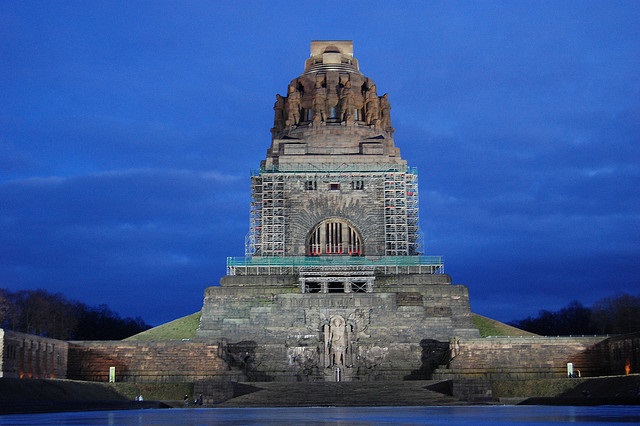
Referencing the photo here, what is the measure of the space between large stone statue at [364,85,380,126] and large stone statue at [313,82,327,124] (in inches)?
112


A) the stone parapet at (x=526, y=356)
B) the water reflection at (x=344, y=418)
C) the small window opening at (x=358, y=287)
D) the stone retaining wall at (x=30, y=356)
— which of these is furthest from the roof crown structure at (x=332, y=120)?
the water reflection at (x=344, y=418)

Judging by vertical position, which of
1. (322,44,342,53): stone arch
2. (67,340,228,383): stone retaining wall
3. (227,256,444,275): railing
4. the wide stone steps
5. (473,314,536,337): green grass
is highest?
(322,44,342,53): stone arch

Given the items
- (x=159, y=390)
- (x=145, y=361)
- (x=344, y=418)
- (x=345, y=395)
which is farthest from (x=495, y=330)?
(x=344, y=418)

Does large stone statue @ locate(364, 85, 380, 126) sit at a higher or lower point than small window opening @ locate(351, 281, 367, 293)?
higher

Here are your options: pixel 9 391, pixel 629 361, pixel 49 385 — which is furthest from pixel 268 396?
pixel 629 361

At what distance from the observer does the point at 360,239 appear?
48.0 m

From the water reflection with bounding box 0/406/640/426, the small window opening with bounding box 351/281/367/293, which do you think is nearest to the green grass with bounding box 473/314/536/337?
the small window opening with bounding box 351/281/367/293

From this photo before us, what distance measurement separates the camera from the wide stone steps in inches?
1064

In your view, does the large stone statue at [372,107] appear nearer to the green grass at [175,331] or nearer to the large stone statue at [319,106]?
the large stone statue at [319,106]

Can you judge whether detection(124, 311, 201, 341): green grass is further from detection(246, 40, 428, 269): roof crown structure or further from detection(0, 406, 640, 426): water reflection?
detection(0, 406, 640, 426): water reflection

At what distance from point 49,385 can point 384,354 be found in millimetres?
16080

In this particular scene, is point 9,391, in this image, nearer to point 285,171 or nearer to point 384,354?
point 384,354

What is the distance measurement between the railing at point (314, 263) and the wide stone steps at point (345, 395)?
49.0ft

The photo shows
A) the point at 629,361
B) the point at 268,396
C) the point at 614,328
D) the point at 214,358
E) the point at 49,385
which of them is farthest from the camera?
the point at 614,328
